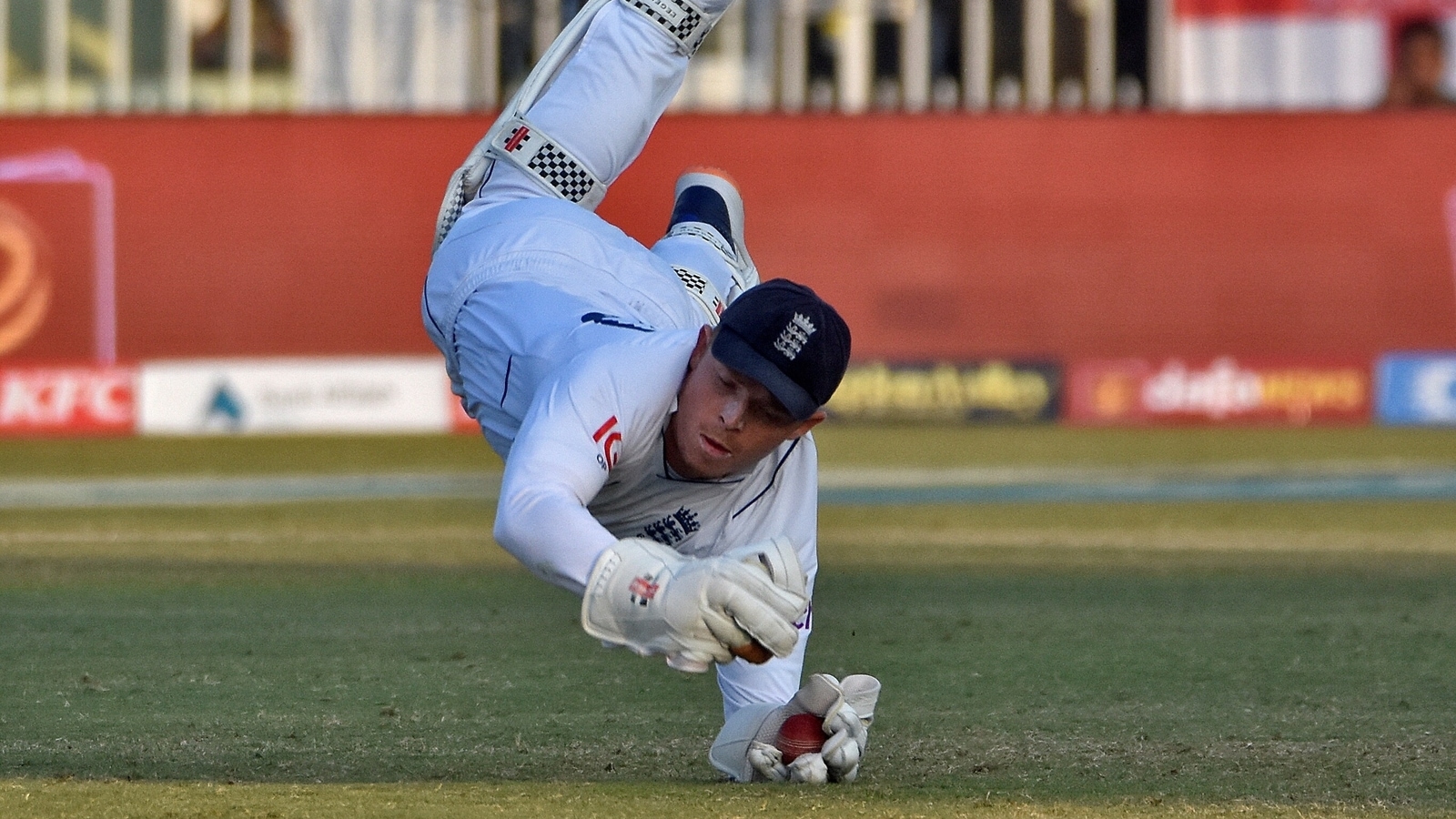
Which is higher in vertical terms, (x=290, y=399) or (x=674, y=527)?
(x=674, y=527)

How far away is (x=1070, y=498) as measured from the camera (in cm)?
1484

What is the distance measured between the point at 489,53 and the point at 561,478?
20.8 meters

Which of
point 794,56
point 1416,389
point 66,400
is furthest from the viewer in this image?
point 794,56

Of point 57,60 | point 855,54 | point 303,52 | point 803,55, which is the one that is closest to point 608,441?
point 303,52

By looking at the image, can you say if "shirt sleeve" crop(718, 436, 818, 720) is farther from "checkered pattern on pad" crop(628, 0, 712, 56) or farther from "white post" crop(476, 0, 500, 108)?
"white post" crop(476, 0, 500, 108)

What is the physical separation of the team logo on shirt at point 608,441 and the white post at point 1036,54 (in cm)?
2131

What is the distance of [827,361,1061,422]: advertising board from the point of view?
2280 cm

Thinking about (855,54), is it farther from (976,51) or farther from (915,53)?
(976,51)

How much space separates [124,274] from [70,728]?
18389 mm

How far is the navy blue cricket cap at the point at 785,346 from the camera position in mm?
4500

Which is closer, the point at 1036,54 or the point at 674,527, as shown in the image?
the point at 674,527

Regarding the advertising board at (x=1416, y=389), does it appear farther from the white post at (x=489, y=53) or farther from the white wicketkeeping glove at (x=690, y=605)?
the white wicketkeeping glove at (x=690, y=605)

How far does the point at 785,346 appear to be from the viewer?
4508 mm

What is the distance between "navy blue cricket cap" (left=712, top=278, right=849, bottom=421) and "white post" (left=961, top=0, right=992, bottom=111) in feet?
68.8
